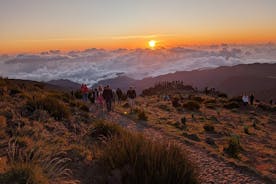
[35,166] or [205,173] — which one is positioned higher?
[35,166]

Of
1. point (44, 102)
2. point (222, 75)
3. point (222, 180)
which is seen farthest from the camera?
point (222, 75)

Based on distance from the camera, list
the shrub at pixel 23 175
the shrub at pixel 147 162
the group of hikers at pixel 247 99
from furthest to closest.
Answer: the group of hikers at pixel 247 99, the shrub at pixel 147 162, the shrub at pixel 23 175

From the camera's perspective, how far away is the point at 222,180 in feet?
26.7

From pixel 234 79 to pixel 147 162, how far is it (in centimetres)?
14162

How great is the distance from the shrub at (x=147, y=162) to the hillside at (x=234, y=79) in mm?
94636

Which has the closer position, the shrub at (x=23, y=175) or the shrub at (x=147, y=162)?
the shrub at (x=23, y=175)

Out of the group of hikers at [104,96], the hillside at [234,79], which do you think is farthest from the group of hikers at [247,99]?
the hillside at [234,79]

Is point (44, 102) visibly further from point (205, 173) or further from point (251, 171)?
point (251, 171)

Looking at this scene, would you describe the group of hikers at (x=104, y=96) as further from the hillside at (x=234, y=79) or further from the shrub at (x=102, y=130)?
the hillside at (x=234, y=79)

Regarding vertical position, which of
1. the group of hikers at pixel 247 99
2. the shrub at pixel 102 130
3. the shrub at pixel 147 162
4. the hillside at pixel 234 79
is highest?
the shrub at pixel 147 162

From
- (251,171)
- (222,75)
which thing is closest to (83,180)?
(251,171)

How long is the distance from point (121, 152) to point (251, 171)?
5.07 meters

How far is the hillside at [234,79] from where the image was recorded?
411ft

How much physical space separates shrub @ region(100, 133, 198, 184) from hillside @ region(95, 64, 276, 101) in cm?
9464
